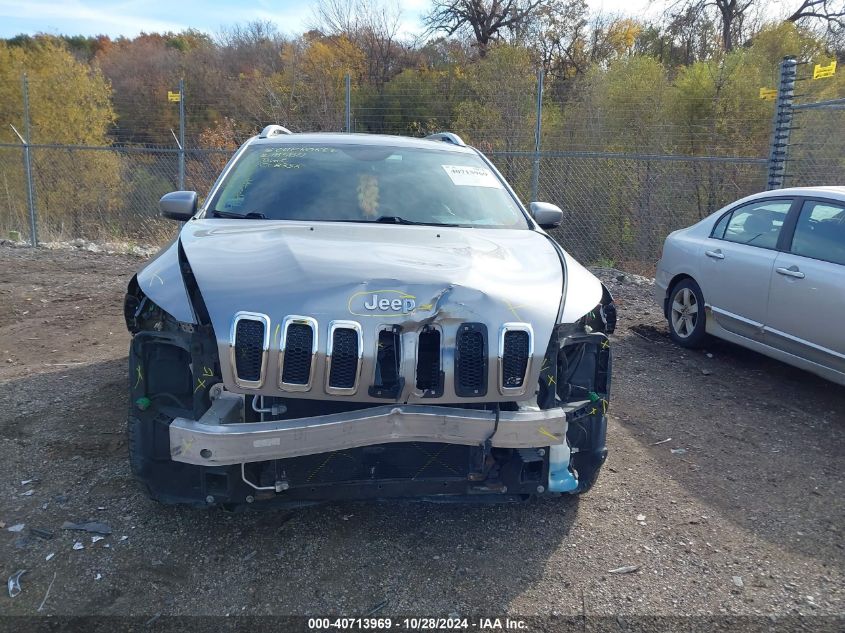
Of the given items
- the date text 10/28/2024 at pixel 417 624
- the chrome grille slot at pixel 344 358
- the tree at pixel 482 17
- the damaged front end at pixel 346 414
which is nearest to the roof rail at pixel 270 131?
the damaged front end at pixel 346 414

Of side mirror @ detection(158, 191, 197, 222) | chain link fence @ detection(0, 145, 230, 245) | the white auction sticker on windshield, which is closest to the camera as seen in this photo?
side mirror @ detection(158, 191, 197, 222)

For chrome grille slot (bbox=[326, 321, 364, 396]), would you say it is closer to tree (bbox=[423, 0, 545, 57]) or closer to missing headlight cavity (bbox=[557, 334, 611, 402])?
missing headlight cavity (bbox=[557, 334, 611, 402])

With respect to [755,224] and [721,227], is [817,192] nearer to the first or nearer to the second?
[755,224]

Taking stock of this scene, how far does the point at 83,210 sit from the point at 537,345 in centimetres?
1486

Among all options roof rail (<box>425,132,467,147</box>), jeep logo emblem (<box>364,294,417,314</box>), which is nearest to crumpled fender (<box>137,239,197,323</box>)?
jeep logo emblem (<box>364,294,417,314</box>)

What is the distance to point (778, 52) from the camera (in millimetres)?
18594

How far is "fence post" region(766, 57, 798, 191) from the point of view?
9305 millimetres

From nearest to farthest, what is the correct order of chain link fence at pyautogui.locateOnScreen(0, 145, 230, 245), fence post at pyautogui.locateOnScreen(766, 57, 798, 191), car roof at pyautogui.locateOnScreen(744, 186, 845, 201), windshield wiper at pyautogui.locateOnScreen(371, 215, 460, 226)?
windshield wiper at pyautogui.locateOnScreen(371, 215, 460, 226)
car roof at pyautogui.locateOnScreen(744, 186, 845, 201)
fence post at pyautogui.locateOnScreen(766, 57, 798, 191)
chain link fence at pyautogui.locateOnScreen(0, 145, 230, 245)

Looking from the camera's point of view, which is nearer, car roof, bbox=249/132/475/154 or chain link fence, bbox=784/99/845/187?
car roof, bbox=249/132/475/154

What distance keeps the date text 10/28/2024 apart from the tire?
4.44 metres

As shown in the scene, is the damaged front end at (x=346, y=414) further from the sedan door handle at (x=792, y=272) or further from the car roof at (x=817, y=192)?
the car roof at (x=817, y=192)

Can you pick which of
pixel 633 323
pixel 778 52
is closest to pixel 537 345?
pixel 633 323

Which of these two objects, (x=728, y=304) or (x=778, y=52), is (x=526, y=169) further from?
(x=778, y=52)

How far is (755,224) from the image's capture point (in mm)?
5871
